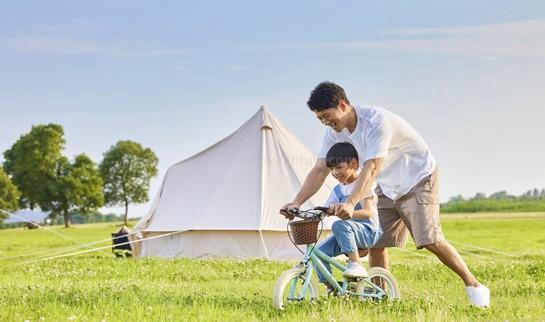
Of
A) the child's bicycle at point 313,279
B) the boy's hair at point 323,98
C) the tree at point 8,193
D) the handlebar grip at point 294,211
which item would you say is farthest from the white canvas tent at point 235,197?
the tree at point 8,193

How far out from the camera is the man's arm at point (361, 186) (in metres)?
6.36

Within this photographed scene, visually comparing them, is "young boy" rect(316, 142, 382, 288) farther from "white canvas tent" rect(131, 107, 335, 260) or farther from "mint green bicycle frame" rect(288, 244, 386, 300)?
"white canvas tent" rect(131, 107, 335, 260)

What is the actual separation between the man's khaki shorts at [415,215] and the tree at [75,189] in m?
53.9

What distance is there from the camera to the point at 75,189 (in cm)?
5938

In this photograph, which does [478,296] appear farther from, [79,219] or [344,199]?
[79,219]

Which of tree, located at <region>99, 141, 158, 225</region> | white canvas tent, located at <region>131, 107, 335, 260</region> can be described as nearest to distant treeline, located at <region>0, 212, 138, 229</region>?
tree, located at <region>99, 141, 158, 225</region>

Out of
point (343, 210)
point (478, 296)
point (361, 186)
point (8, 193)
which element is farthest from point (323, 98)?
point (8, 193)

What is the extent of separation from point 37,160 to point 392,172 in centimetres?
5564

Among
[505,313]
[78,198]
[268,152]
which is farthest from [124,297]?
[78,198]

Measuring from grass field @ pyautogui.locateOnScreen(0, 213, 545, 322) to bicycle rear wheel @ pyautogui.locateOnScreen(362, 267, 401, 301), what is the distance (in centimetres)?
24

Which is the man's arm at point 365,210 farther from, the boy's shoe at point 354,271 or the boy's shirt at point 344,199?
the boy's shoe at point 354,271

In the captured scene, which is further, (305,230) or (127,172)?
(127,172)

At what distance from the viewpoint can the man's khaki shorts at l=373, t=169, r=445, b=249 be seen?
7.05 metres

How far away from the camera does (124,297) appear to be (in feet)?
24.7
